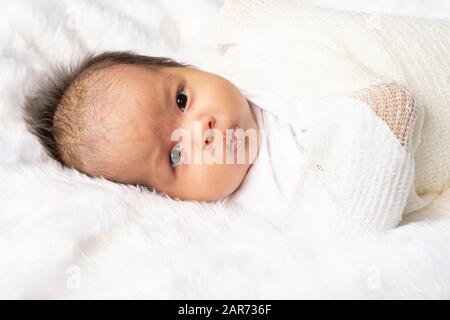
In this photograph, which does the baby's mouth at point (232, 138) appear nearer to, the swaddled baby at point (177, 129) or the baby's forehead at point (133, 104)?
the swaddled baby at point (177, 129)

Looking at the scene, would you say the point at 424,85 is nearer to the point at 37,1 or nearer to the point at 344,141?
the point at 344,141

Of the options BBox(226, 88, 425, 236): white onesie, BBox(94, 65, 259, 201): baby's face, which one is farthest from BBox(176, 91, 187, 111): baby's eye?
BBox(226, 88, 425, 236): white onesie

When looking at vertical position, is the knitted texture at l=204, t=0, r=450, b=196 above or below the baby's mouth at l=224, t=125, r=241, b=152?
above

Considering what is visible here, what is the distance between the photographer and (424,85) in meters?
1.40

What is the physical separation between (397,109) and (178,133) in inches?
20.3

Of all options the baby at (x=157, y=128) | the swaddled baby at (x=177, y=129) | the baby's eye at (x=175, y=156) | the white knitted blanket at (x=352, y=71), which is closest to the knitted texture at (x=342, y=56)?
the white knitted blanket at (x=352, y=71)

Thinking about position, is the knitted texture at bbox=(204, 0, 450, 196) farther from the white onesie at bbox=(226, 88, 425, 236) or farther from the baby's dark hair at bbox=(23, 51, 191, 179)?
the baby's dark hair at bbox=(23, 51, 191, 179)

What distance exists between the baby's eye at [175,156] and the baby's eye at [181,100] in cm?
10

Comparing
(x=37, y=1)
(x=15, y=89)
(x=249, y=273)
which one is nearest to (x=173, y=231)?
(x=249, y=273)

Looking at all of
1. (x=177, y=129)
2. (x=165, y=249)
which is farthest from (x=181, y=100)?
(x=165, y=249)

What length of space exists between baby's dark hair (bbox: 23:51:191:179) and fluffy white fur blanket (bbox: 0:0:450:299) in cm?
5

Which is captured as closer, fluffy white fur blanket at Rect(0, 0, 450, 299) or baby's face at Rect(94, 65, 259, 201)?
fluffy white fur blanket at Rect(0, 0, 450, 299)

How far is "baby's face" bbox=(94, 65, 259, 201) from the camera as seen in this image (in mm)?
1297

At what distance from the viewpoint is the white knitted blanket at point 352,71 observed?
126 cm
